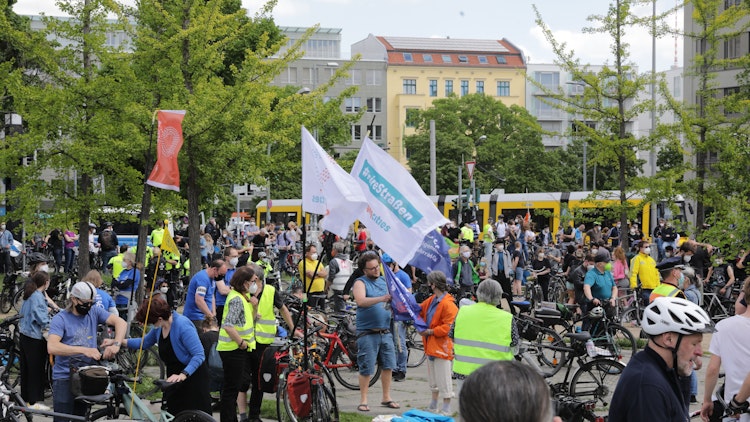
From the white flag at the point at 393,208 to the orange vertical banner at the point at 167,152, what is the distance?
122 inches

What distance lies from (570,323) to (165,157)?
7.02 meters

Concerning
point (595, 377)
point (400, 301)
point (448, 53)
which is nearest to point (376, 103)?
point (448, 53)

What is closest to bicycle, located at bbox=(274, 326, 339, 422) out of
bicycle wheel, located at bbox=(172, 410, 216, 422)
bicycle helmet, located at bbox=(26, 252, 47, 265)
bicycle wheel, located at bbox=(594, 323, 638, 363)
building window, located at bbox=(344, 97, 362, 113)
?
bicycle wheel, located at bbox=(172, 410, 216, 422)

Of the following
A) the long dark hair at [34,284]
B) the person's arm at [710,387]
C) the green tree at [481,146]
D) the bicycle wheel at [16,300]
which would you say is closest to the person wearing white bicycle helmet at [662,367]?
the person's arm at [710,387]

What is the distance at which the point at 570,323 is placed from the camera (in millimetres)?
15344

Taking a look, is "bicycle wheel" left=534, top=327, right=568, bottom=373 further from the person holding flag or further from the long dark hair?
the long dark hair

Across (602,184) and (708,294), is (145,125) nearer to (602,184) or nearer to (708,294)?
(708,294)

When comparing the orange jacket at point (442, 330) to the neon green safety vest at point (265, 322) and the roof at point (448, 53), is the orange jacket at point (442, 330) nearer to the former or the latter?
the neon green safety vest at point (265, 322)

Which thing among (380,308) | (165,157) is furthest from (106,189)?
(380,308)

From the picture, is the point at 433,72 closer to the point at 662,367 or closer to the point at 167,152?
the point at 167,152

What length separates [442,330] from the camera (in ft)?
34.3

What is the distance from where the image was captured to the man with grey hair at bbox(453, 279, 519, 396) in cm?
871

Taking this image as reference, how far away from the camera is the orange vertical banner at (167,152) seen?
11.8 meters

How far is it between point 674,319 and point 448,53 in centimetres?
10625
